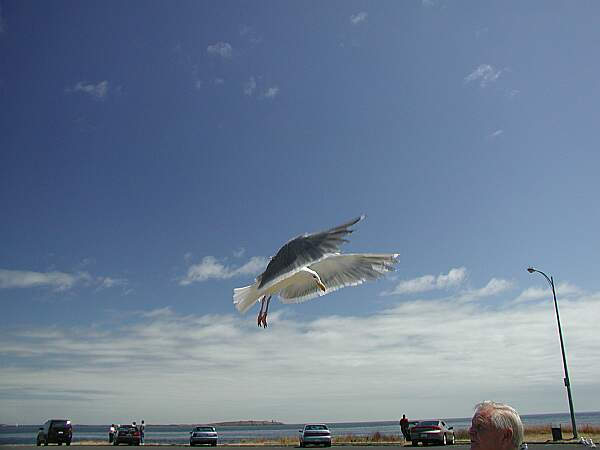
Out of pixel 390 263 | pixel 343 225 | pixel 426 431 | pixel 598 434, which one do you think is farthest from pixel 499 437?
pixel 598 434

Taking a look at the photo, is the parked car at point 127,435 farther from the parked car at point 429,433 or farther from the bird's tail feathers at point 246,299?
the bird's tail feathers at point 246,299

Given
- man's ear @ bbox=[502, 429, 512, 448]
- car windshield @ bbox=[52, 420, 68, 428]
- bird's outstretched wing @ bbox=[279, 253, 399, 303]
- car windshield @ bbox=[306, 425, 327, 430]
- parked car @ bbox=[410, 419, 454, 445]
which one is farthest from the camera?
car windshield @ bbox=[52, 420, 68, 428]

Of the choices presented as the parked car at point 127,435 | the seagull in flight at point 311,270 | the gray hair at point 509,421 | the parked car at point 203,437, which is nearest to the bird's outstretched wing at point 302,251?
the seagull in flight at point 311,270

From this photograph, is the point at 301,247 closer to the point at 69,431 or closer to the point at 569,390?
the point at 569,390

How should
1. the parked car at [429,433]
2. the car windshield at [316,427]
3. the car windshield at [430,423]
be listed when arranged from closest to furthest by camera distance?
the parked car at [429,433] < the car windshield at [430,423] < the car windshield at [316,427]

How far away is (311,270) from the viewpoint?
739cm

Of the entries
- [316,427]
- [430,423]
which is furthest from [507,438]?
[316,427]

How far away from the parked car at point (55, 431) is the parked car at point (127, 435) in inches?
112

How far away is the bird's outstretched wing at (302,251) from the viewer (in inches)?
258

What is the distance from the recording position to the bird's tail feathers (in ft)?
24.3

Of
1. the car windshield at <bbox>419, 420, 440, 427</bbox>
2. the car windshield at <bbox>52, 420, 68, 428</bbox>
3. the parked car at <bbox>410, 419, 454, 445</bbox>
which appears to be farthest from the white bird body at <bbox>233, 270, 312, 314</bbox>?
the car windshield at <bbox>52, 420, 68, 428</bbox>

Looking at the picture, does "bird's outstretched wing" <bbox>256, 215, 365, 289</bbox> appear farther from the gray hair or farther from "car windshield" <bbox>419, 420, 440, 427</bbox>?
"car windshield" <bbox>419, 420, 440, 427</bbox>

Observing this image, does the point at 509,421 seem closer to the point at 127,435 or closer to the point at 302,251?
the point at 302,251

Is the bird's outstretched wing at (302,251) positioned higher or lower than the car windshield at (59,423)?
higher
